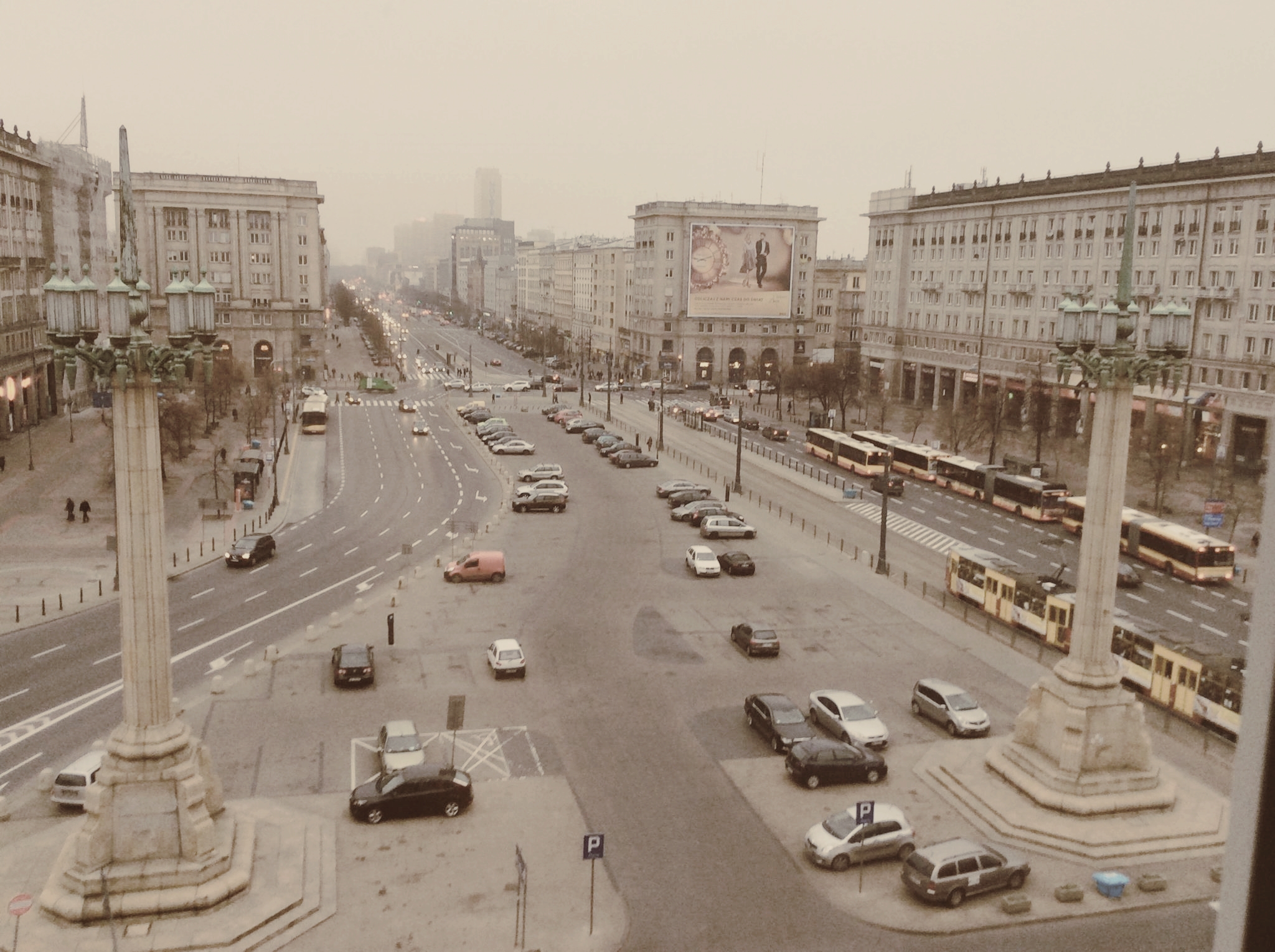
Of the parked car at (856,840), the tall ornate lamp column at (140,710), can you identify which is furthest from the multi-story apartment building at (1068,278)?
the tall ornate lamp column at (140,710)

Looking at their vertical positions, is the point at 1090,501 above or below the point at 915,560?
above

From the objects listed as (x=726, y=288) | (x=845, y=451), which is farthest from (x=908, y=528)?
(x=726, y=288)

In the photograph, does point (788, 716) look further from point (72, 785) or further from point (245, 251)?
point (245, 251)

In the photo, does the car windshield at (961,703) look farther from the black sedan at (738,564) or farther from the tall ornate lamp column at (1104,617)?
the black sedan at (738,564)

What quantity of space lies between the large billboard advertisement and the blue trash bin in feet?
395

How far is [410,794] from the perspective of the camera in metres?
23.7

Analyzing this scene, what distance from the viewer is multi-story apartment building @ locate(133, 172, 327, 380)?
12150 centimetres

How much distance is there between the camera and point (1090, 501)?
81.7 feet

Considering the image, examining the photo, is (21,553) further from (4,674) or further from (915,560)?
(915,560)

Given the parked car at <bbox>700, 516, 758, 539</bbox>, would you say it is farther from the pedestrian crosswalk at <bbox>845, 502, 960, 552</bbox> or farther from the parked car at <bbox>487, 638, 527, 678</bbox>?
the parked car at <bbox>487, 638, 527, 678</bbox>

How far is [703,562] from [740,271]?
98.5 m

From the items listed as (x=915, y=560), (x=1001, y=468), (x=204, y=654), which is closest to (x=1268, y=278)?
(x=1001, y=468)

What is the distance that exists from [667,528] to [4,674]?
3139cm

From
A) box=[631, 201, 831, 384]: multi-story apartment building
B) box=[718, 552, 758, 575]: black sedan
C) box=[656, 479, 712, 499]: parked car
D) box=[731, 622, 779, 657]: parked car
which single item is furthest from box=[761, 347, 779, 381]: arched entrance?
box=[731, 622, 779, 657]: parked car
